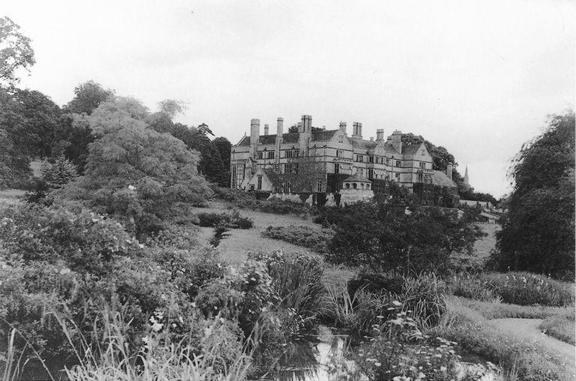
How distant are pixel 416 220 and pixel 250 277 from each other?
4.92 metres

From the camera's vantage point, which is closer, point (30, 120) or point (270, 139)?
point (30, 120)

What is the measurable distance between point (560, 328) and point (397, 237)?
311 centimetres

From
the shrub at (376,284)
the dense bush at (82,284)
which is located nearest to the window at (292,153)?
the shrub at (376,284)

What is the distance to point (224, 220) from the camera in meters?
10.7

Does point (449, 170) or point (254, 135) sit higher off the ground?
point (254, 135)

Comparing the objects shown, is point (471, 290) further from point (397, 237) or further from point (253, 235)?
point (253, 235)

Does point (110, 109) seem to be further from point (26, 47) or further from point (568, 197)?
→ point (568, 197)

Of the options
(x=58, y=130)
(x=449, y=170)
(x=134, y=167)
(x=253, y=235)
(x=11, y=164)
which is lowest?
(x=253, y=235)

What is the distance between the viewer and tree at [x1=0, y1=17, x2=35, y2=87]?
301 inches

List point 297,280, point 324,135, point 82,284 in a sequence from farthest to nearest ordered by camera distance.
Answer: point 324,135
point 297,280
point 82,284

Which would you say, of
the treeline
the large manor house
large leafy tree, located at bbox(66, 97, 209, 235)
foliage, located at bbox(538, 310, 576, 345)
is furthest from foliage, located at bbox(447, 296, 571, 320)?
the treeline

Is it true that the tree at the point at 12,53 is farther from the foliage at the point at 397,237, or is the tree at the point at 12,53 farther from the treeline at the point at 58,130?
the foliage at the point at 397,237

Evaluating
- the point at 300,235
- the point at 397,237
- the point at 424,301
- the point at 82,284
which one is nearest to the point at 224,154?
the point at 300,235

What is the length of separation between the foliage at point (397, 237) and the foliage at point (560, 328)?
2.26 m
